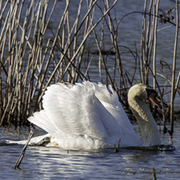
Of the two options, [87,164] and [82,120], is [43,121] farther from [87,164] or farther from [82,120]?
[87,164]

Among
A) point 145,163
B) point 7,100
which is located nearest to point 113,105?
point 145,163

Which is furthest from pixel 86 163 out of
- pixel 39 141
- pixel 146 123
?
pixel 146 123

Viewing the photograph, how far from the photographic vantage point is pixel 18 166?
6234 millimetres

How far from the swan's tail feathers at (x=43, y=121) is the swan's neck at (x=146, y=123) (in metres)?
1.13

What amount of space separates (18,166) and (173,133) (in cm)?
318

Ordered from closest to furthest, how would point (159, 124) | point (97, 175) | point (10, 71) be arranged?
point (97, 175) < point (10, 71) < point (159, 124)

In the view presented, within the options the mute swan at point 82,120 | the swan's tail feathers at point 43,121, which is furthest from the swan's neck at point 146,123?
the swan's tail feathers at point 43,121

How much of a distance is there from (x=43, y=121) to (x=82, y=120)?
54cm

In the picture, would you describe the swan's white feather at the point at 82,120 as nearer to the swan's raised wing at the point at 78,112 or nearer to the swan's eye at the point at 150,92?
the swan's raised wing at the point at 78,112

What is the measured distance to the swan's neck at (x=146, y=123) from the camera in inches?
310

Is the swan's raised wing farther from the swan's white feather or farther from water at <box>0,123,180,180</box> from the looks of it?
water at <box>0,123,180,180</box>

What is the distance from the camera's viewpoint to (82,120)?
7.53 m

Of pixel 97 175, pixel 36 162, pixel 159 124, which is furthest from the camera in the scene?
pixel 159 124

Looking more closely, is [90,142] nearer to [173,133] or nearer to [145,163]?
[145,163]
